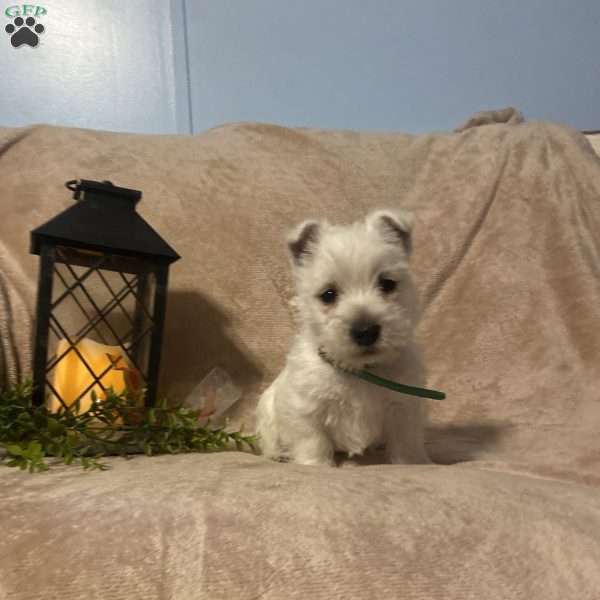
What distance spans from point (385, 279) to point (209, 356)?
911 mm

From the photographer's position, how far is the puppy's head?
1.74 metres

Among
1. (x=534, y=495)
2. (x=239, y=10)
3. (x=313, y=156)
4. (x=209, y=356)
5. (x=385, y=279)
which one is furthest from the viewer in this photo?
(x=239, y=10)

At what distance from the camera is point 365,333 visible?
171 cm

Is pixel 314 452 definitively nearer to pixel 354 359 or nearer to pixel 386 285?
pixel 354 359

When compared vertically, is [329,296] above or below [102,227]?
below

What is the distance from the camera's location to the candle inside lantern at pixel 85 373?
6.00 ft

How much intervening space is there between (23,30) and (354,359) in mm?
2837

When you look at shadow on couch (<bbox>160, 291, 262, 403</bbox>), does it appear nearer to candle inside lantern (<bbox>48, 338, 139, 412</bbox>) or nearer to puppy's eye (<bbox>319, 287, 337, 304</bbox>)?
candle inside lantern (<bbox>48, 338, 139, 412</bbox>)

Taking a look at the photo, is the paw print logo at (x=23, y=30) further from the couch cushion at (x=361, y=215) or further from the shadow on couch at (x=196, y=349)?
the shadow on couch at (x=196, y=349)

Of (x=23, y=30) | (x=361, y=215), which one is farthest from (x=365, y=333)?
(x=23, y=30)

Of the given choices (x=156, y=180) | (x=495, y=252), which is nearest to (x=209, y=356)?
(x=156, y=180)

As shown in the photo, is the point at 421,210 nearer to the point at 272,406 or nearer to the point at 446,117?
the point at 446,117

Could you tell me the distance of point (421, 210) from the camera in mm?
2736

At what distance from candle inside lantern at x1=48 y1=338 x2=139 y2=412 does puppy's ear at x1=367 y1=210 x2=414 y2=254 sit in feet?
3.10
